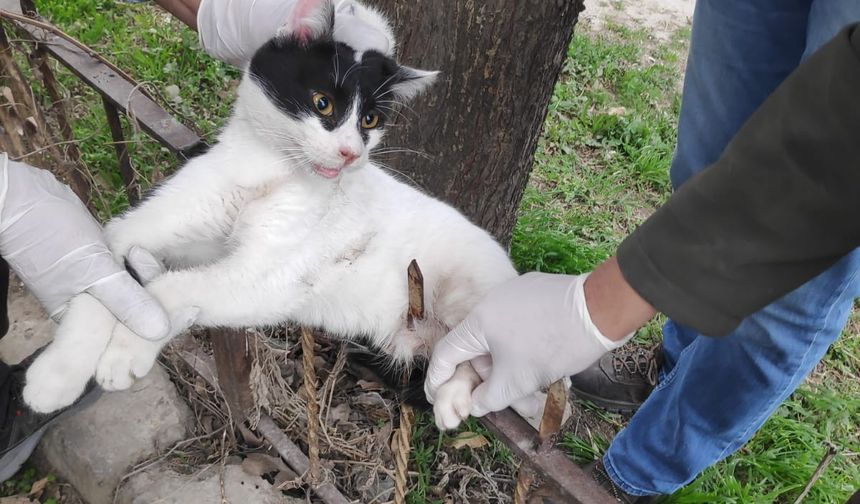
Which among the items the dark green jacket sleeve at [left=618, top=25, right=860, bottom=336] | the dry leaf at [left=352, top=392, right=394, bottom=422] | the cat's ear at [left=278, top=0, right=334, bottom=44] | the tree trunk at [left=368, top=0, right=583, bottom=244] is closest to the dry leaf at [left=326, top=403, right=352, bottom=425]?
the dry leaf at [left=352, top=392, right=394, bottom=422]

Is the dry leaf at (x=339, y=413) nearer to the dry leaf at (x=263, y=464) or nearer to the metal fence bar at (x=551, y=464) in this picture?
the dry leaf at (x=263, y=464)

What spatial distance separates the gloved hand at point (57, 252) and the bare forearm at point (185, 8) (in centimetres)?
62

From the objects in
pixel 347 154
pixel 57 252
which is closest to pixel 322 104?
pixel 347 154

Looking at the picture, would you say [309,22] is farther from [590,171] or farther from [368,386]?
[590,171]

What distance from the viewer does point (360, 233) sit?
1426 mm

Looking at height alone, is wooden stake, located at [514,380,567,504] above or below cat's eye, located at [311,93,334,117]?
below

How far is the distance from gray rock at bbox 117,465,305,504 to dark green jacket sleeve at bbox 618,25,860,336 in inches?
47.2


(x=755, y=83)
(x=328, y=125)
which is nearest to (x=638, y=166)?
(x=755, y=83)

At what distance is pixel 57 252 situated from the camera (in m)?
1.20

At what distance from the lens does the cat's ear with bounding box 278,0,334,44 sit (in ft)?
4.19

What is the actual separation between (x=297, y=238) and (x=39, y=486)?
47.0 inches

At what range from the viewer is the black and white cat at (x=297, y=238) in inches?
45.8

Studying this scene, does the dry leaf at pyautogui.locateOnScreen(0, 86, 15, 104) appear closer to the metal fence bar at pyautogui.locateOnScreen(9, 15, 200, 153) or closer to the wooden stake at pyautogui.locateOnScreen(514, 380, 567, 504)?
the metal fence bar at pyautogui.locateOnScreen(9, 15, 200, 153)

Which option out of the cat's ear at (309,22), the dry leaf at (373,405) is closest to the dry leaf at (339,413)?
the dry leaf at (373,405)
